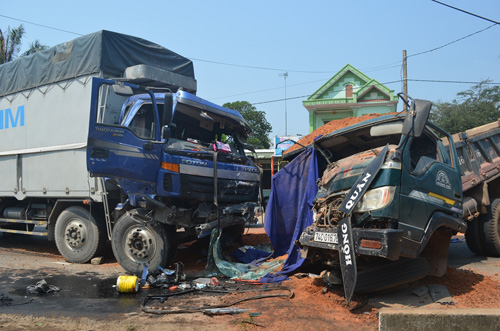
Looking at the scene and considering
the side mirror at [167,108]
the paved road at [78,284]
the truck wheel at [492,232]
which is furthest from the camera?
the truck wheel at [492,232]

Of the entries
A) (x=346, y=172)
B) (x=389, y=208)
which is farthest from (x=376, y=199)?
(x=346, y=172)

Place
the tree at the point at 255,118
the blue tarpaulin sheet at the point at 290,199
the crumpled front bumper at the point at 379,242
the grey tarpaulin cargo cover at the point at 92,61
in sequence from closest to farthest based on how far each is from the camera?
the crumpled front bumper at the point at 379,242, the blue tarpaulin sheet at the point at 290,199, the grey tarpaulin cargo cover at the point at 92,61, the tree at the point at 255,118

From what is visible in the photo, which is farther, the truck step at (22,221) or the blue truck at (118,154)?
the truck step at (22,221)

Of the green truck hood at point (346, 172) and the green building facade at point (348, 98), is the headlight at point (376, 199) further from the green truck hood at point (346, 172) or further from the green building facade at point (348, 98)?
the green building facade at point (348, 98)

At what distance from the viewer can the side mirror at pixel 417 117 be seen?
5086mm

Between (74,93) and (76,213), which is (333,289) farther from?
(74,93)

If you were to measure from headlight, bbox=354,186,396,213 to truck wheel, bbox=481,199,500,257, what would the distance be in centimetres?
399

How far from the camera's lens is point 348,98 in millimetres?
27547

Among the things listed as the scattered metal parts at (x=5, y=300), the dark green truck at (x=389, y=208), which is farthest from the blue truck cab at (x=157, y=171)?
the dark green truck at (x=389, y=208)

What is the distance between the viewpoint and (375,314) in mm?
4895

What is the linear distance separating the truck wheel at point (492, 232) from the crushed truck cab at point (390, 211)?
7.52 ft

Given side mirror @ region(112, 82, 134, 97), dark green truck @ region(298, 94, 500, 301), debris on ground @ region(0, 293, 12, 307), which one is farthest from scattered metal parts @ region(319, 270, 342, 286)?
side mirror @ region(112, 82, 134, 97)

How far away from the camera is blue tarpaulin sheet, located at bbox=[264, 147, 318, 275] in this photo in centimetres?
727

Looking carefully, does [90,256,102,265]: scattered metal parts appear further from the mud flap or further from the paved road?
the mud flap
